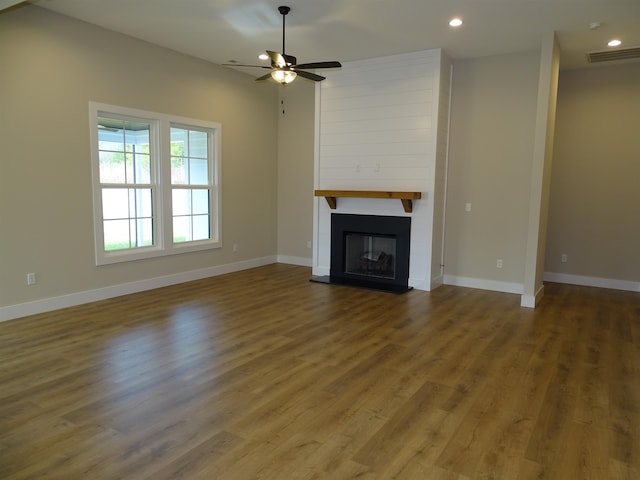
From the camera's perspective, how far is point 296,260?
24.9 feet

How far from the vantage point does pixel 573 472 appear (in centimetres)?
210

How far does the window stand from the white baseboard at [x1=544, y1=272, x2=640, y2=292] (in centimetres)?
502

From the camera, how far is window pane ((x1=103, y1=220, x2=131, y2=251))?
520cm

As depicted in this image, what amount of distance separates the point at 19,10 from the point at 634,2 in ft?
18.7

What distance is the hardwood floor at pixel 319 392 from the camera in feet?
7.06

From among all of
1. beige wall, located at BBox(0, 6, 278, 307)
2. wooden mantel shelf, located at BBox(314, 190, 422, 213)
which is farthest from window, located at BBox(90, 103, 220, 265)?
wooden mantel shelf, located at BBox(314, 190, 422, 213)

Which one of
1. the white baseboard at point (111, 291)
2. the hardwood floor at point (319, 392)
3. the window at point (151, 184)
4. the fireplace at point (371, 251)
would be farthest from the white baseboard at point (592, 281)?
the window at point (151, 184)

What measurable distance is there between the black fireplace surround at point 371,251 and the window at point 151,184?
187 cm

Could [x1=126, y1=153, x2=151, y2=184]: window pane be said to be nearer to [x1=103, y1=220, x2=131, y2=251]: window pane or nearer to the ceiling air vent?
[x1=103, y1=220, x2=131, y2=251]: window pane

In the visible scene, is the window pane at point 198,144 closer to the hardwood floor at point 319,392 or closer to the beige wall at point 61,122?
the beige wall at point 61,122

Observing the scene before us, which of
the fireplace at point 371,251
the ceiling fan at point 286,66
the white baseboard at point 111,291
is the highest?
the ceiling fan at point 286,66

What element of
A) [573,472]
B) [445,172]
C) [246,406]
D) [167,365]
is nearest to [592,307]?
[445,172]

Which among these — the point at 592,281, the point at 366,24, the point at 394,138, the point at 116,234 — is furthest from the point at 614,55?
the point at 116,234

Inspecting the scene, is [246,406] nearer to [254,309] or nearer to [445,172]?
[254,309]
